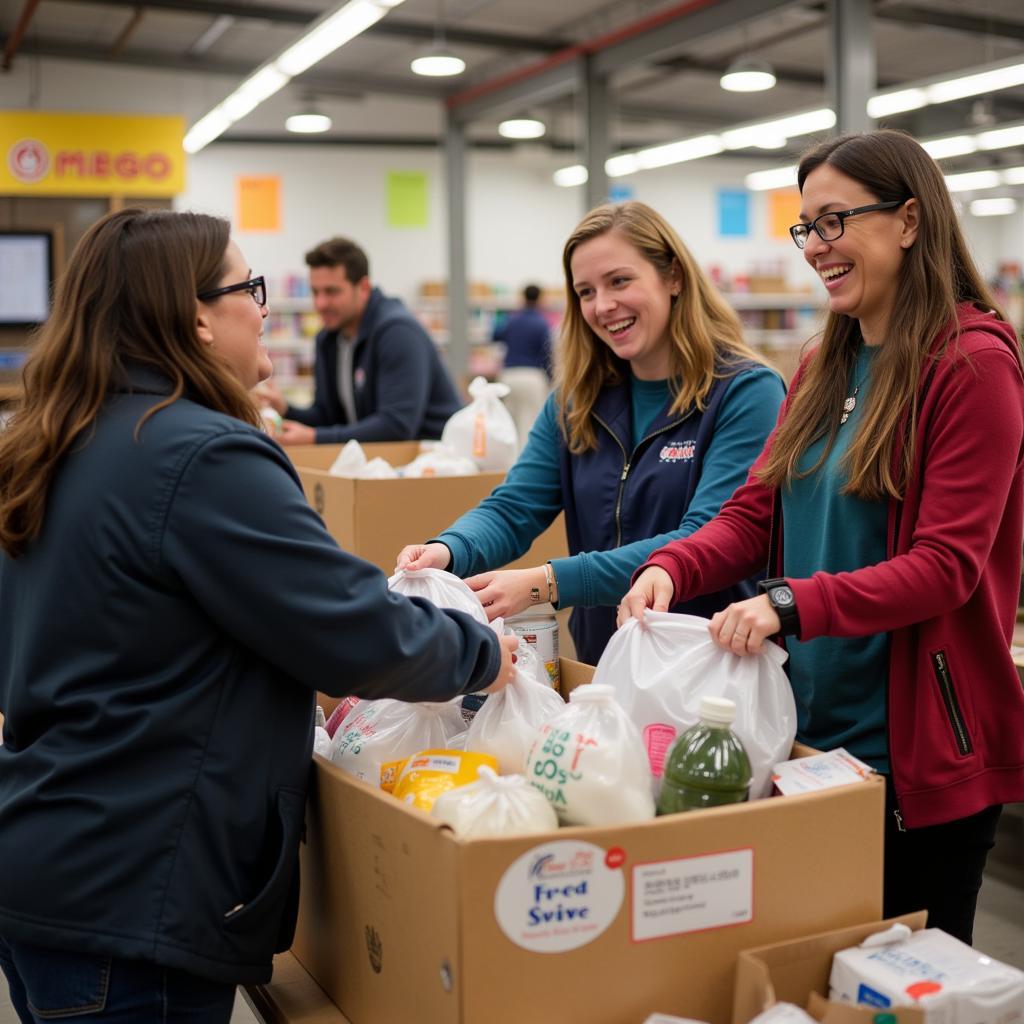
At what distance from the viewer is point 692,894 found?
1.14 meters

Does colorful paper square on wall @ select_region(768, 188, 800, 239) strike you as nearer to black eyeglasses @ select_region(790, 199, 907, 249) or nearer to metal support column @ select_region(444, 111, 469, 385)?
metal support column @ select_region(444, 111, 469, 385)

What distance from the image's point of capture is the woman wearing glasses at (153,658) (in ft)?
3.88

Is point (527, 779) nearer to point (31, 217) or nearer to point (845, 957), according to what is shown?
point (845, 957)

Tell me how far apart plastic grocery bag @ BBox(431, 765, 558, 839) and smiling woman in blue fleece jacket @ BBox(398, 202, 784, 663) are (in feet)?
2.60

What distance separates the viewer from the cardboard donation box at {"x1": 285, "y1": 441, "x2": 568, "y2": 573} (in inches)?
123

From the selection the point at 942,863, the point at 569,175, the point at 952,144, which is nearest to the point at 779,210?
the point at 569,175

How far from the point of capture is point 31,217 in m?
9.17

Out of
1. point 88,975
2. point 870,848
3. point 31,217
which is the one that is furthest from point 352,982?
point 31,217

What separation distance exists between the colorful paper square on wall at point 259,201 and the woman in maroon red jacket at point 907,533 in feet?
39.1

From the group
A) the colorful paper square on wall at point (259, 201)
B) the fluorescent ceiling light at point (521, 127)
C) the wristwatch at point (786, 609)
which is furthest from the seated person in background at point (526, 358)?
the wristwatch at point (786, 609)

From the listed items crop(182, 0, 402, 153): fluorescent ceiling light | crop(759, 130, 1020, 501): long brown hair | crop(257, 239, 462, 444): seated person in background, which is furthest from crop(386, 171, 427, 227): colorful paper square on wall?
crop(759, 130, 1020, 501): long brown hair

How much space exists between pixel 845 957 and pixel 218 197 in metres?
12.5

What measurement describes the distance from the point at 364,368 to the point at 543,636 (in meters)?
2.71

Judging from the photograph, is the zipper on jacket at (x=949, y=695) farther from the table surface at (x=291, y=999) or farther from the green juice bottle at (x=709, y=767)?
the table surface at (x=291, y=999)
